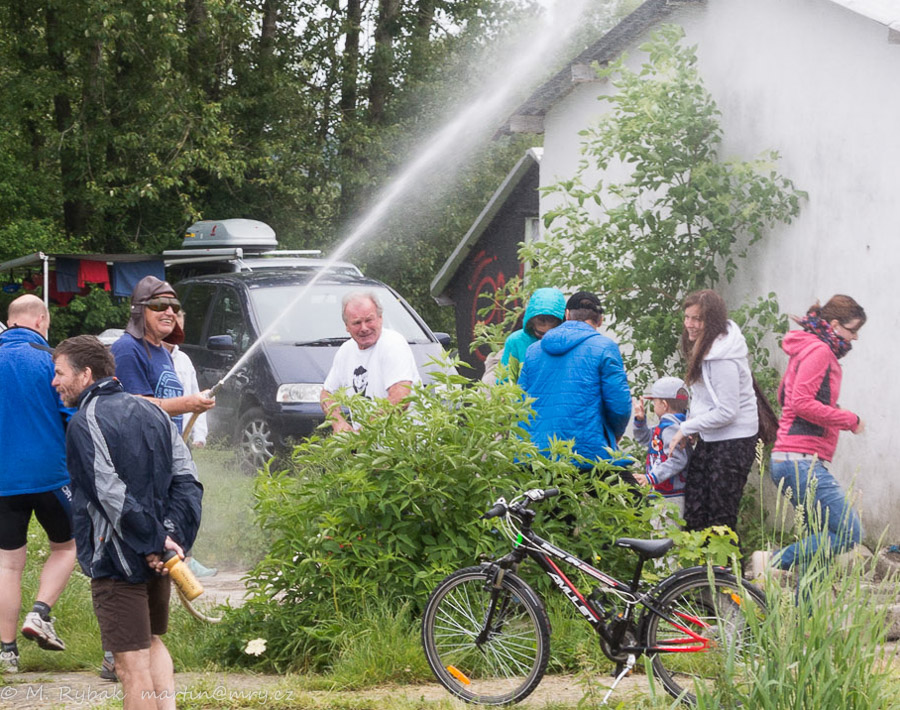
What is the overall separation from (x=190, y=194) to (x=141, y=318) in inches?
681

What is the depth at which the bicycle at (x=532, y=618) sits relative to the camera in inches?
200

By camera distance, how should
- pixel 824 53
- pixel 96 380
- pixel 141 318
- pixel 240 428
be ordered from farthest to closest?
pixel 240 428 → pixel 824 53 → pixel 141 318 → pixel 96 380

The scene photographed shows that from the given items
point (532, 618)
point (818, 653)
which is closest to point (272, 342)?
point (532, 618)

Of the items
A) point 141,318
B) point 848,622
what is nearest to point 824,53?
point 141,318

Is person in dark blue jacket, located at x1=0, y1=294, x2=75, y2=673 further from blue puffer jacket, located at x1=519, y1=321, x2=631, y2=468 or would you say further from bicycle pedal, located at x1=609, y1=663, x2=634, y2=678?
bicycle pedal, located at x1=609, y1=663, x2=634, y2=678

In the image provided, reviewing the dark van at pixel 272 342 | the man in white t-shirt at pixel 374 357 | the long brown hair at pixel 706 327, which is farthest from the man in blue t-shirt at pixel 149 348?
the dark van at pixel 272 342

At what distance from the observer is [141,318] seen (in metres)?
6.54

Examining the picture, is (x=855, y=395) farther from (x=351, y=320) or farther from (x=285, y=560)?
(x=285, y=560)

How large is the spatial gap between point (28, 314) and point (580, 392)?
296 centimetres

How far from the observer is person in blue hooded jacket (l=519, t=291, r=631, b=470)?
6145mm

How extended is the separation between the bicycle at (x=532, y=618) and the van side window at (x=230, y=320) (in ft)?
22.0

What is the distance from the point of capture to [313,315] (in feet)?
38.8

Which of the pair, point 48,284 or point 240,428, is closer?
point 240,428

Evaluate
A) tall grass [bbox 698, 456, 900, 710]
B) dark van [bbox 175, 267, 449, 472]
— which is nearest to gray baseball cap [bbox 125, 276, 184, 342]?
tall grass [bbox 698, 456, 900, 710]
